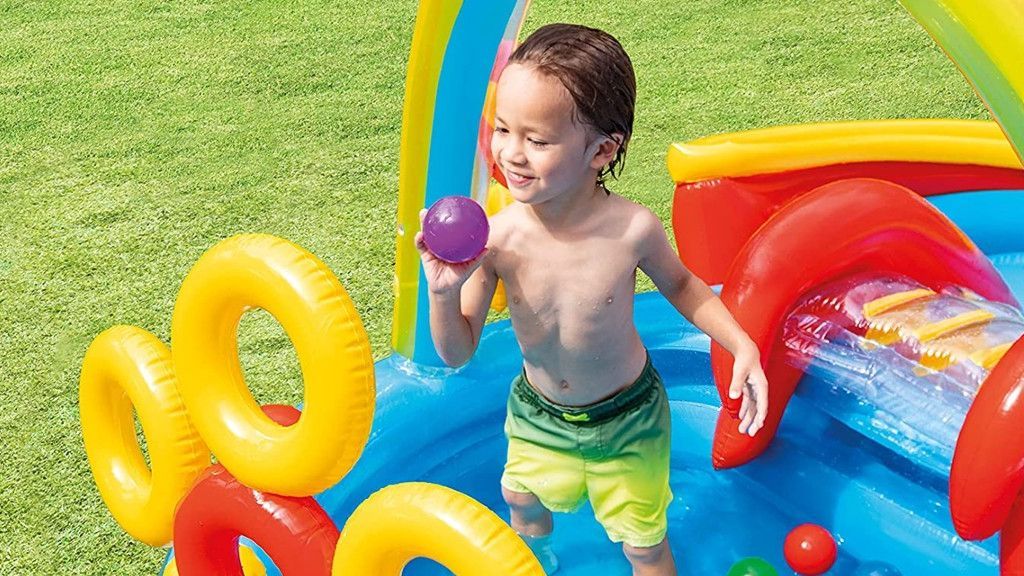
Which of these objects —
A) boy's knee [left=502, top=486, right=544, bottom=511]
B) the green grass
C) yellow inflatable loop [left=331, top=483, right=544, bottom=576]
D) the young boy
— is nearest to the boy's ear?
the young boy

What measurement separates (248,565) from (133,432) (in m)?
0.43

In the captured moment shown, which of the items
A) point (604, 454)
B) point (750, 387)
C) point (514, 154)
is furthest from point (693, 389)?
point (514, 154)

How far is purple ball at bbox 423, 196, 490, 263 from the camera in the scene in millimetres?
2117

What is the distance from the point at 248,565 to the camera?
2.91m

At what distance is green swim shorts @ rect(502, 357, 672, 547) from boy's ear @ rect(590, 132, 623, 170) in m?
0.52

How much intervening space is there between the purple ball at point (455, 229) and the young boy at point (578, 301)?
0.19 ft

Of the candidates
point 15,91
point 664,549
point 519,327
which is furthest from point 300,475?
point 15,91

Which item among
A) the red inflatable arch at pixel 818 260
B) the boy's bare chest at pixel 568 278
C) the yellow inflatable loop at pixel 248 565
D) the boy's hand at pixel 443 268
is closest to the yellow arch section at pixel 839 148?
the red inflatable arch at pixel 818 260

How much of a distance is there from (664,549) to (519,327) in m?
0.65

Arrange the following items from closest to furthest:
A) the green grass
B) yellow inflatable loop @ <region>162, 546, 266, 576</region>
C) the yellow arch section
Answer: yellow inflatable loop @ <region>162, 546, 266, 576</region> → the yellow arch section → the green grass

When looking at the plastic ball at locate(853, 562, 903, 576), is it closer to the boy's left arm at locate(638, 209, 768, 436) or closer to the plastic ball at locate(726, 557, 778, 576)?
the plastic ball at locate(726, 557, 778, 576)

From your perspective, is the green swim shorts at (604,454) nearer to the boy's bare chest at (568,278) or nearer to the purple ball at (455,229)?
the boy's bare chest at (568,278)

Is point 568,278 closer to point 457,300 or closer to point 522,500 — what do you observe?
point 457,300

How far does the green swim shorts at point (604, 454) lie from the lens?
265 cm
